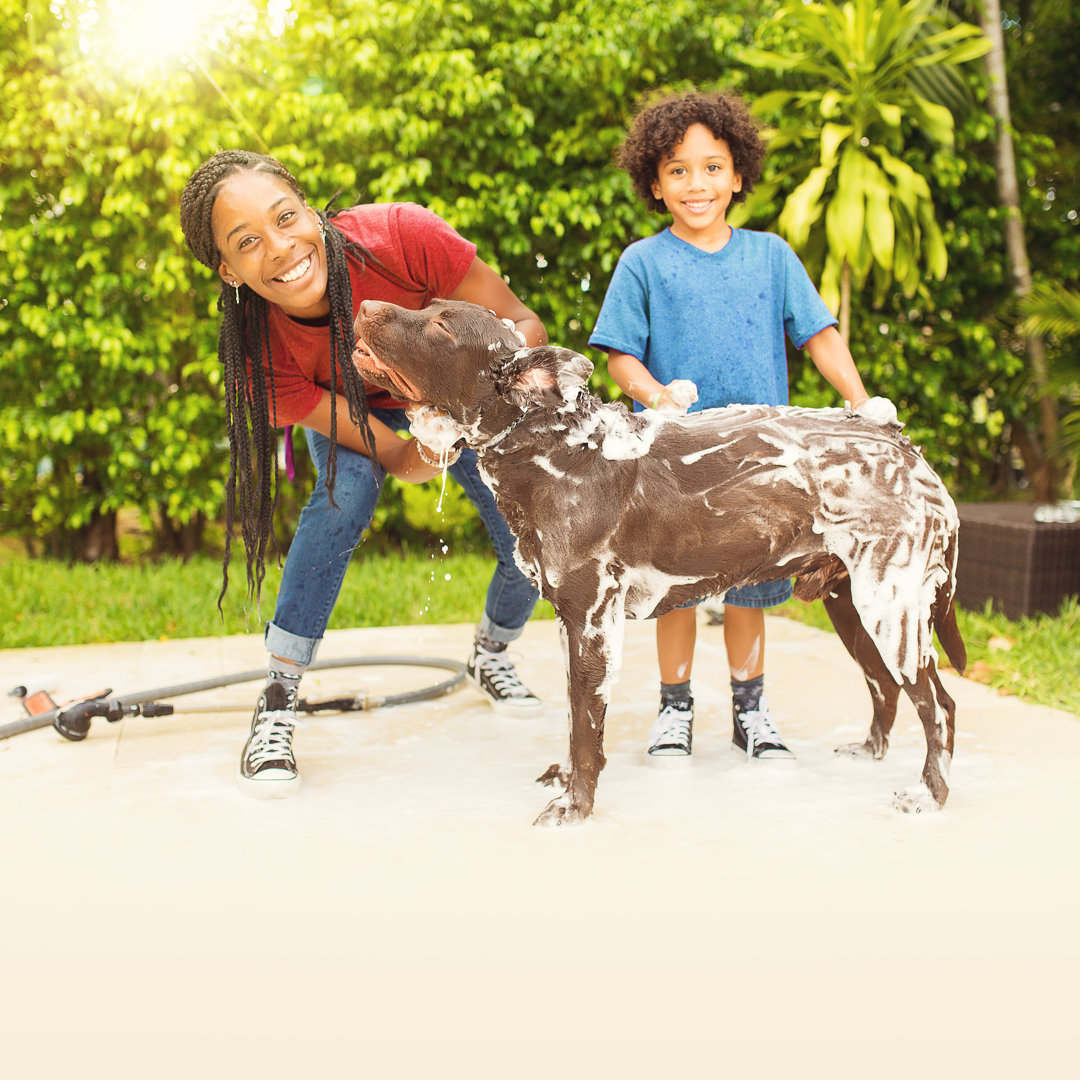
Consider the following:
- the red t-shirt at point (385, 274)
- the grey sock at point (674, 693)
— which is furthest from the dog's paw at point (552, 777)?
the red t-shirt at point (385, 274)

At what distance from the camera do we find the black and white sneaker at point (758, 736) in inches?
113

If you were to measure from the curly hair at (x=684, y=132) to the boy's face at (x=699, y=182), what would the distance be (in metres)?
0.03

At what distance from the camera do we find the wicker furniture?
4.42 meters

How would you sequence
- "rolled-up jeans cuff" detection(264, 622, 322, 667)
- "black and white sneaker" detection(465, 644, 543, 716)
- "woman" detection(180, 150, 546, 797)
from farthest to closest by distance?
"black and white sneaker" detection(465, 644, 543, 716) → "rolled-up jeans cuff" detection(264, 622, 322, 667) → "woman" detection(180, 150, 546, 797)

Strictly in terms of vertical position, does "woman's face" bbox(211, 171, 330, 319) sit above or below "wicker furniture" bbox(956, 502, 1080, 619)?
above

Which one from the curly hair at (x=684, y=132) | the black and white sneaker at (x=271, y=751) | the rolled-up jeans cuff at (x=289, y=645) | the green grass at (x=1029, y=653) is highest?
the curly hair at (x=684, y=132)

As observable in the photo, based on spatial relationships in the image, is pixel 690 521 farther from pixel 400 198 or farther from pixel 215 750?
pixel 400 198

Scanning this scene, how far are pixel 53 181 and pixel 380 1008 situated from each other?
5851mm

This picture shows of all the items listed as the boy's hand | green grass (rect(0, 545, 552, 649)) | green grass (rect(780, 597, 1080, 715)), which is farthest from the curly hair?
green grass (rect(0, 545, 552, 649))

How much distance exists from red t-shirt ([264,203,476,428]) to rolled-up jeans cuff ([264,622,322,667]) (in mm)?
601

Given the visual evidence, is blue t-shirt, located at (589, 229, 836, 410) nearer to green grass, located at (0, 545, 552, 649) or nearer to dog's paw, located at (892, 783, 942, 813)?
dog's paw, located at (892, 783, 942, 813)

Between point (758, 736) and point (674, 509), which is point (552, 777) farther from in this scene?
point (674, 509)

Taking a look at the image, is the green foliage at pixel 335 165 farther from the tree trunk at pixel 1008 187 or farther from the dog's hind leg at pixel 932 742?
the dog's hind leg at pixel 932 742

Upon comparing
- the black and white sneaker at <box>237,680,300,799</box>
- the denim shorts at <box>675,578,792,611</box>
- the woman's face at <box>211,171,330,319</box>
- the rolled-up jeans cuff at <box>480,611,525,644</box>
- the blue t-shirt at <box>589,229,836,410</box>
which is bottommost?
the black and white sneaker at <box>237,680,300,799</box>
